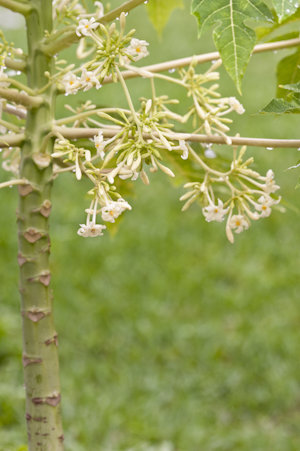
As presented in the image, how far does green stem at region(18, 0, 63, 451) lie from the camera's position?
692mm

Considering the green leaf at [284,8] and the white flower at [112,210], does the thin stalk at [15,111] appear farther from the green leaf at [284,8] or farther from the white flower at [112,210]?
the green leaf at [284,8]

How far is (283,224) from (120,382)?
1.39 metres

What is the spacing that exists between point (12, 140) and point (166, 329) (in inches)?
66.7

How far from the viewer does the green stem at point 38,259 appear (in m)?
0.69

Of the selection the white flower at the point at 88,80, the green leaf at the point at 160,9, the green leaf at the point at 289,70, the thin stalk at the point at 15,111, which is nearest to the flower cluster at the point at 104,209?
the white flower at the point at 88,80

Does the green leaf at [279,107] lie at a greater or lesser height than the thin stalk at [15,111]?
lesser

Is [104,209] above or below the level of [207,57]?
below

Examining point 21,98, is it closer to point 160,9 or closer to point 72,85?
point 72,85

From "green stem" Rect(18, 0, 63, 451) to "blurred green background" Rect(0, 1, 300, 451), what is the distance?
80cm

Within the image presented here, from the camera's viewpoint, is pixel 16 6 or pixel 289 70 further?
pixel 289 70

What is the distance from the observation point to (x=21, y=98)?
0.65 metres

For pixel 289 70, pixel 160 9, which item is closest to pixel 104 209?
pixel 289 70

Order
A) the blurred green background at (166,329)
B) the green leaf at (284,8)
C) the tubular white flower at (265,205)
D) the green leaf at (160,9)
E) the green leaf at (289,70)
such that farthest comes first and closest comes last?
the blurred green background at (166,329), the green leaf at (160,9), the green leaf at (289,70), the tubular white flower at (265,205), the green leaf at (284,8)

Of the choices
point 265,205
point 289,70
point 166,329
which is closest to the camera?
point 265,205
